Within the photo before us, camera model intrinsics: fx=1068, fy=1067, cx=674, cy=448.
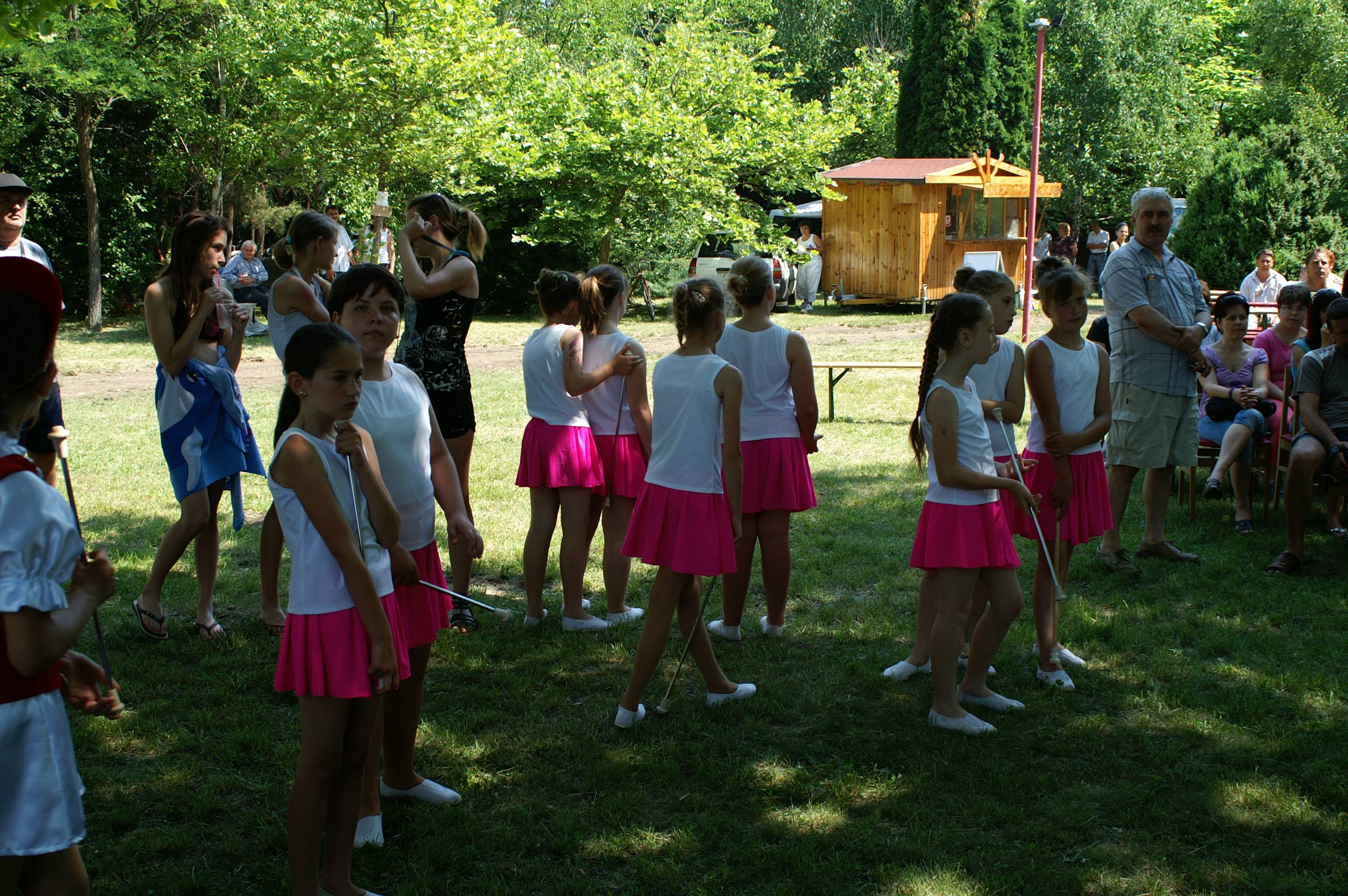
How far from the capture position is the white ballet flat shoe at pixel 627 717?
3.96 meters

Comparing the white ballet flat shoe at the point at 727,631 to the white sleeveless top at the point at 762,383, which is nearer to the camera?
the white sleeveless top at the point at 762,383

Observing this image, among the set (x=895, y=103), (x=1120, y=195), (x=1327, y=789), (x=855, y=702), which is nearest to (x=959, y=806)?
(x=855, y=702)

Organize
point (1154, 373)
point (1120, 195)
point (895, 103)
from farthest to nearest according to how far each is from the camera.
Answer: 1. point (895, 103)
2. point (1120, 195)
3. point (1154, 373)

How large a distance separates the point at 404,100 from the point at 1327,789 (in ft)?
56.7

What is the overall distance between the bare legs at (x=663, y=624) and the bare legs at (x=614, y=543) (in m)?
0.93

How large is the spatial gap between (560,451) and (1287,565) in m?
4.00

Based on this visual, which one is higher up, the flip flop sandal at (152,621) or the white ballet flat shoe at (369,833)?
the flip flop sandal at (152,621)

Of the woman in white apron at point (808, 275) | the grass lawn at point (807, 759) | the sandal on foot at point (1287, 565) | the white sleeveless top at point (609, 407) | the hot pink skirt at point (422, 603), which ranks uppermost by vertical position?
the woman in white apron at point (808, 275)

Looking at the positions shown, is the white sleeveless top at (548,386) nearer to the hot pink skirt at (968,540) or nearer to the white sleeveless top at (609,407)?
the white sleeveless top at (609,407)

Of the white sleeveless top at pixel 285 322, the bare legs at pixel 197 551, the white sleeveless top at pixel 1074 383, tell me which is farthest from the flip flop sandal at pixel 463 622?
the white sleeveless top at pixel 1074 383

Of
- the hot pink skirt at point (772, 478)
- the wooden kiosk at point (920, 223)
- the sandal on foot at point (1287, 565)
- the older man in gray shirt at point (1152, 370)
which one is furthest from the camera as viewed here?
the wooden kiosk at point (920, 223)

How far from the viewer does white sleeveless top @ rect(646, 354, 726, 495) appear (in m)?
3.86

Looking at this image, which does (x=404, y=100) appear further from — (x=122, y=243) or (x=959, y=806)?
(x=959, y=806)

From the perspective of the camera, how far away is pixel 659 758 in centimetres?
375
